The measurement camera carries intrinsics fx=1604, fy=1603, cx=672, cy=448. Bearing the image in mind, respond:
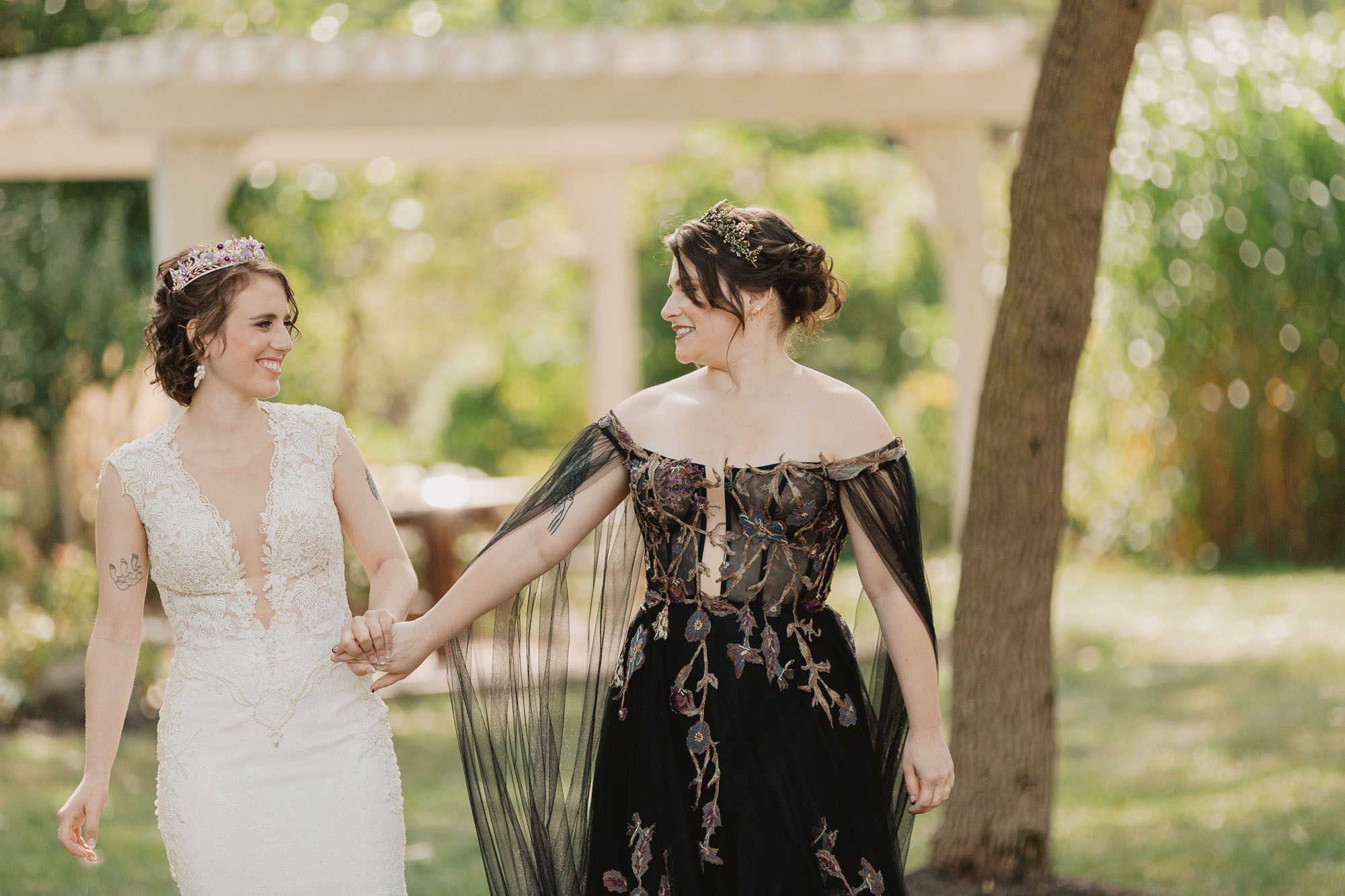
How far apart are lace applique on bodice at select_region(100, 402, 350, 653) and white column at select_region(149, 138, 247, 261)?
16.8 ft

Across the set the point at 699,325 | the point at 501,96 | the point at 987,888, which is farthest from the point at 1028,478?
the point at 501,96

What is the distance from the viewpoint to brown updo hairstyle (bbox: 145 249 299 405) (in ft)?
10.7

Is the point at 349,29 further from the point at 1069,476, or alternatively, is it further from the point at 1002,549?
the point at 1002,549

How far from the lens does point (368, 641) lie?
128 inches

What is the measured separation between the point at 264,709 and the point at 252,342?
0.74 meters

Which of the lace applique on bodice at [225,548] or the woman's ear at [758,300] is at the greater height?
the woman's ear at [758,300]

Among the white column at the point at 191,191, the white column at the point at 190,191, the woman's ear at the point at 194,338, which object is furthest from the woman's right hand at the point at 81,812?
the white column at the point at 191,191

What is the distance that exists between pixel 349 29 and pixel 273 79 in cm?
904

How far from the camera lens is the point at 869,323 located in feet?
57.4

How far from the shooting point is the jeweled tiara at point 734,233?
10.8ft

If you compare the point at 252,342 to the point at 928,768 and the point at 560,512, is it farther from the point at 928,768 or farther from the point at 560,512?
the point at 928,768

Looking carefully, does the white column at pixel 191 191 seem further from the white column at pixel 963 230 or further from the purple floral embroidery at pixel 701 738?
the purple floral embroidery at pixel 701 738

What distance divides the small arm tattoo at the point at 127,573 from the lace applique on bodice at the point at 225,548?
0.04 m

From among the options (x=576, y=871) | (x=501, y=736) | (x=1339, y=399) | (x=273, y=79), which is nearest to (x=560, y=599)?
(x=501, y=736)
